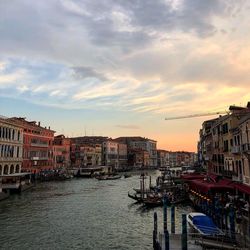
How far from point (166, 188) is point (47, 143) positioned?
147ft

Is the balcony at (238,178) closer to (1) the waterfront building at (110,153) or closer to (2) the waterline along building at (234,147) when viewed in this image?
A: (2) the waterline along building at (234,147)

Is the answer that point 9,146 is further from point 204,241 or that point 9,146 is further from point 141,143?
point 141,143

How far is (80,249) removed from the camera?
69.2ft

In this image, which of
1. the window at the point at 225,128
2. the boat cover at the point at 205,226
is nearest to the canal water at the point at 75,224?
the boat cover at the point at 205,226

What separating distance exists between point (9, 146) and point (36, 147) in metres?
21.4

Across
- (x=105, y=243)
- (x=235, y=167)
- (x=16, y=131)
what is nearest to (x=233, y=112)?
(x=235, y=167)

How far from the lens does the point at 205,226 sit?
2145 cm

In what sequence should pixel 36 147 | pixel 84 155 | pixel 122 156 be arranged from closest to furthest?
pixel 36 147
pixel 84 155
pixel 122 156

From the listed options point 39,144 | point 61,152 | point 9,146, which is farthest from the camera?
point 61,152

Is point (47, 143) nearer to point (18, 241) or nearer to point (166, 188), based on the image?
point (166, 188)

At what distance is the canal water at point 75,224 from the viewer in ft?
73.4

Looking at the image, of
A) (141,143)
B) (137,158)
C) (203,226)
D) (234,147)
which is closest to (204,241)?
(203,226)

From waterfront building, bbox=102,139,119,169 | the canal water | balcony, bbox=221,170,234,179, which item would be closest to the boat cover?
the canal water

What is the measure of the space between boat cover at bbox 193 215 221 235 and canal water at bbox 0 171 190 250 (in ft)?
10.7
